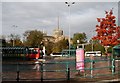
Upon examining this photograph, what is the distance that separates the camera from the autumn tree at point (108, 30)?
118ft

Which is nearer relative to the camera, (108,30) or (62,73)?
(62,73)

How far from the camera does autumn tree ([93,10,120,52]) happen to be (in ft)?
118

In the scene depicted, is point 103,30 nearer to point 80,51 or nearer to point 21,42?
point 80,51

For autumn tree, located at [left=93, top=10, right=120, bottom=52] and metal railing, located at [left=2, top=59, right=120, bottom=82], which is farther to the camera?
autumn tree, located at [left=93, top=10, right=120, bottom=52]

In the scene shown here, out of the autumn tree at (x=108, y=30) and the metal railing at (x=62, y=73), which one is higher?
the autumn tree at (x=108, y=30)

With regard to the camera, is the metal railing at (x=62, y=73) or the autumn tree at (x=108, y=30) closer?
the metal railing at (x=62, y=73)

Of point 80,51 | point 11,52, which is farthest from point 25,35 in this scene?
point 80,51

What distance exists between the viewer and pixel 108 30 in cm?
3609

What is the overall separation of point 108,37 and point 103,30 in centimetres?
125

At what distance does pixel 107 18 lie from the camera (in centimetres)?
3700

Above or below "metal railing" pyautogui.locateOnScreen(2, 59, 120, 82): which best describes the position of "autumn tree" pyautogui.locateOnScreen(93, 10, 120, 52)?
above

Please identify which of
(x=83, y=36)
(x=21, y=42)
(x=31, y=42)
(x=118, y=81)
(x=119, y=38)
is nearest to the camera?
(x=118, y=81)

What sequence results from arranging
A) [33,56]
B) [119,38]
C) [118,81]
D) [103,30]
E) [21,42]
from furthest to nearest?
[21,42] → [33,56] → [119,38] → [103,30] → [118,81]

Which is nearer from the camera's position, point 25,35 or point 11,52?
point 11,52
